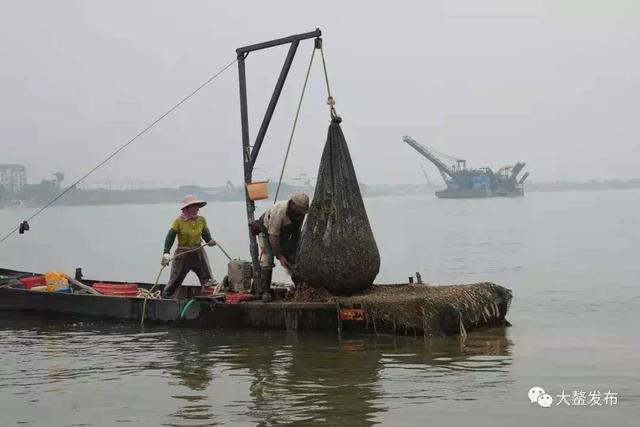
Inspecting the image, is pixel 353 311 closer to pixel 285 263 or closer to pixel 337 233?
pixel 337 233

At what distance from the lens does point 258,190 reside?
12719mm

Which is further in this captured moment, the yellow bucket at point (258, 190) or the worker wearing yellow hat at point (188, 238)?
the worker wearing yellow hat at point (188, 238)

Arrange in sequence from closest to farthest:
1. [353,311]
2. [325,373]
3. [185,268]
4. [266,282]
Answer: [325,373], [353,311], [266,282], [185,268]

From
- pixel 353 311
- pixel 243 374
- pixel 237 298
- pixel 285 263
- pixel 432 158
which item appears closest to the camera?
pixel 243 374

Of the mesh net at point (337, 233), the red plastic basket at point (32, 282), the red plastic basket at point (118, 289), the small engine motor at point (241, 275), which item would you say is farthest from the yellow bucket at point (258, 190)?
the red plastic basket at point (32, 282)

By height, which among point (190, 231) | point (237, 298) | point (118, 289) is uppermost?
point (190, 231)

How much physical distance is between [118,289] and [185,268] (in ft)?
6.65

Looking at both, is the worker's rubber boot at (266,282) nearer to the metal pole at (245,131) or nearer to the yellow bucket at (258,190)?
the metal pole at (245,131)

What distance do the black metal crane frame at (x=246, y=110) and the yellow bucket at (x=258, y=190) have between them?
15cm

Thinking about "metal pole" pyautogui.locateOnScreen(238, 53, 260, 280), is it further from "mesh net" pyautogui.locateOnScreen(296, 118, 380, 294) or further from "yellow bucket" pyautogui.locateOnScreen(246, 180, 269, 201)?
"mesh net" pyautogui.locateOnScreen(296, 118, 380, 294)

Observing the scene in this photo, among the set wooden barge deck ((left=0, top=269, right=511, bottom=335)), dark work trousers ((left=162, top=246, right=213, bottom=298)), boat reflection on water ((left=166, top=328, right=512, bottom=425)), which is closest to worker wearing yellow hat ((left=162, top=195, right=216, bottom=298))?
dark work trousers ((left=162, top=246, right=213, bottom=298))

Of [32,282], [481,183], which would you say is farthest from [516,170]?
[32,282]

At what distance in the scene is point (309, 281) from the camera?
12.2 metres

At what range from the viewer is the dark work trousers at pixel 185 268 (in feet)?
44.7
